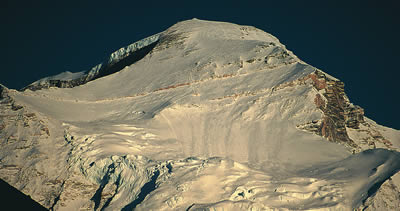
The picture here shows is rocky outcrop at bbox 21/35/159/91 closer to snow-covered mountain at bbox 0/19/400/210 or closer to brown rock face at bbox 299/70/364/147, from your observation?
snow-covered mountain at bbox 0/19/400/210

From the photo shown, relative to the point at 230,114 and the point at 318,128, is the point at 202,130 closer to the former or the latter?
the point at 230,114

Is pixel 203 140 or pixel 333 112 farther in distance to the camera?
pixel 333 112

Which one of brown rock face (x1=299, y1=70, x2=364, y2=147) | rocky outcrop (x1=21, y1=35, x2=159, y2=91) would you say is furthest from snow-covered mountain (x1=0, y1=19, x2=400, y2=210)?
rocky outcrop (x1=21, y1=35, x2=159, y2=91)

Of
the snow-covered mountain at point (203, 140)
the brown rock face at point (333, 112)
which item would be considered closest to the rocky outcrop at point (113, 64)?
the snow-covered mountain at point (203, 140)

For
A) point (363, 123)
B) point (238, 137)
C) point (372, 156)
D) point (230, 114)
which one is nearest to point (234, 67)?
point (230, 114)

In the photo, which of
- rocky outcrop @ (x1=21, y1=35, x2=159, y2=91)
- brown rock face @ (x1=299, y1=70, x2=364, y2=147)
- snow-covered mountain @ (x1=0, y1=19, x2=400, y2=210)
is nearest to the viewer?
snow-covered mountain @ (x1=0, y1=19, x2=400, y2=210)

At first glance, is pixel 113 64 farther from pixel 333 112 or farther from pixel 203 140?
pixel 333 112

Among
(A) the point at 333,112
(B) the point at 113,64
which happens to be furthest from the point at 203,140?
(B) the point at 113,64

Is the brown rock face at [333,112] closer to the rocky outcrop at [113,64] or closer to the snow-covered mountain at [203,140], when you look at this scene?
the snow-covered mountain at [203,140]

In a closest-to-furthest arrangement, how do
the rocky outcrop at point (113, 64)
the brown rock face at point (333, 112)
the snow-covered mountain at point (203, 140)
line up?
1. the snow-covered mountain at point (203, 140)
2. the brown rock face at point (333, 112)
3. the rocky outcrop at point (113, 64)
